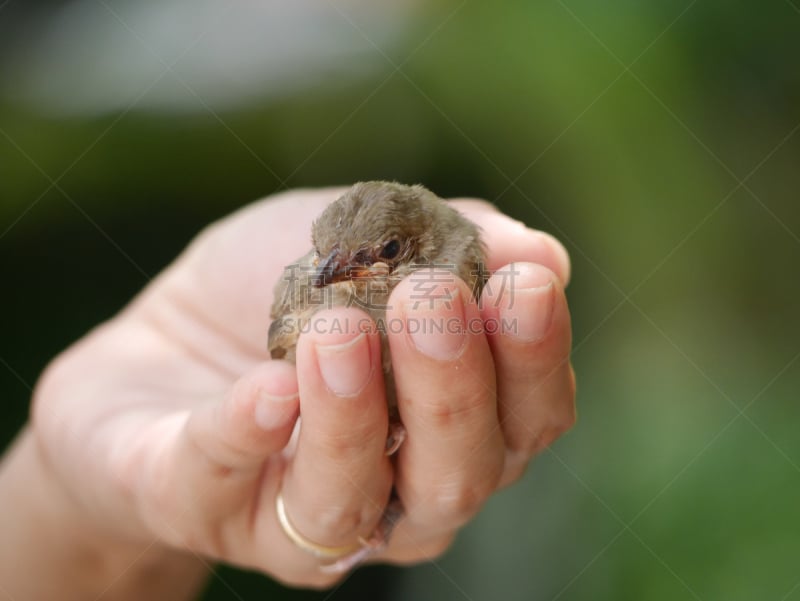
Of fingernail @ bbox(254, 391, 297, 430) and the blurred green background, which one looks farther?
the blurred green background

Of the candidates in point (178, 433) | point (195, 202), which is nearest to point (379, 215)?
point (178, 433)

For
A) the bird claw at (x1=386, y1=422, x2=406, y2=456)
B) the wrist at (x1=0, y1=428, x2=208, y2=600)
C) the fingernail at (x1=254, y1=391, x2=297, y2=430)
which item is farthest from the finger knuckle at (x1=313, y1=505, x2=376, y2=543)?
the wrist at (x1=0, y1=428, x2=208, y2=600)

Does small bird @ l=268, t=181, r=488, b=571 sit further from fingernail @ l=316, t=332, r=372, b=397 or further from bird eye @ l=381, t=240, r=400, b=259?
fingernail @ l=316, t=332, r=372, b=397

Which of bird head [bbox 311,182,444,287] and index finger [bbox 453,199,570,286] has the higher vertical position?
index finger [bbox 453,199,570,286]

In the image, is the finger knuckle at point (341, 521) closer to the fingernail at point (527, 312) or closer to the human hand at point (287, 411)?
the human hand at point (287, 411)

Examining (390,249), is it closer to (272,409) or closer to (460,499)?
(272,409)

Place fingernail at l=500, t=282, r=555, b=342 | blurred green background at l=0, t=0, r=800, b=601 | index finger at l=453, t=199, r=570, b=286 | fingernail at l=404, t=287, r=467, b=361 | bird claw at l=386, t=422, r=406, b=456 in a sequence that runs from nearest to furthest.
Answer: fingernail at l=404, t=287, r=467, b=361
fingernail at l=500, t=282, r=555, b=342
bird claw at l=386, t=422, r=406, b=456
index finger at l=453, t=199, r=570, b=286
blurred green background at l=0, t=0, r=800, b=601

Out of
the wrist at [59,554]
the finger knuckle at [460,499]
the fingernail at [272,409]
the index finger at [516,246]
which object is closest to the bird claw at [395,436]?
the finger knuckle at [460,499]

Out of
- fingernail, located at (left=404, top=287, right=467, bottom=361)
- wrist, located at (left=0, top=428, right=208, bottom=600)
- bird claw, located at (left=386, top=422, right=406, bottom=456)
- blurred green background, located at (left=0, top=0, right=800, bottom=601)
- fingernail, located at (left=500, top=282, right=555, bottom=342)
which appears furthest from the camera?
wrist, located at (left=0, top=428, right=208, bottom=600)
